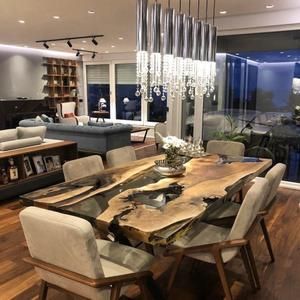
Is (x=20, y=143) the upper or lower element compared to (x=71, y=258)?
upper

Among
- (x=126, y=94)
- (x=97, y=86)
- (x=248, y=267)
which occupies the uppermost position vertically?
(x=97, y=86)

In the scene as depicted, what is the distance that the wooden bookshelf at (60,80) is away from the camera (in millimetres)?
10586

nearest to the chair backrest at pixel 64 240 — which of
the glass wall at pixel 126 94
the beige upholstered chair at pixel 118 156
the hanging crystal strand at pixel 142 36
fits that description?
the beige upholstered chair at pixel 118 156

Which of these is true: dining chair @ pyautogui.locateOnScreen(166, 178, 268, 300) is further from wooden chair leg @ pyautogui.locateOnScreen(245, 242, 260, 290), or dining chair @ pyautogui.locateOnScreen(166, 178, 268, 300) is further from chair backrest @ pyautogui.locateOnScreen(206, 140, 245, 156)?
chair backrest @ pyautogui.locateOnScreen(206, 140, 245, 156)

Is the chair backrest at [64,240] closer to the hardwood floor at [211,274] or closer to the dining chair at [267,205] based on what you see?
the hardwood floor at [211,274]

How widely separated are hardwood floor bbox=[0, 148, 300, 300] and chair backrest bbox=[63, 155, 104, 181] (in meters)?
0.87

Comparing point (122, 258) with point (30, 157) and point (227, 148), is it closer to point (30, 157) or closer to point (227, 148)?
point (227, 148)

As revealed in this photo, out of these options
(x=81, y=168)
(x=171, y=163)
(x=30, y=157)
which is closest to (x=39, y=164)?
(x=30, y=157)

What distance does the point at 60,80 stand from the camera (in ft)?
36.0

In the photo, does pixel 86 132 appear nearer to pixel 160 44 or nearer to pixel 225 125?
pixel 225 125

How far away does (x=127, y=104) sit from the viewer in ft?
35.7

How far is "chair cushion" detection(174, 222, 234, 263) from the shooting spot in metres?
2.04

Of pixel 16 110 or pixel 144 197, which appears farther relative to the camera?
pixel 16 110

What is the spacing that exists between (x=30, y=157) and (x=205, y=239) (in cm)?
328
